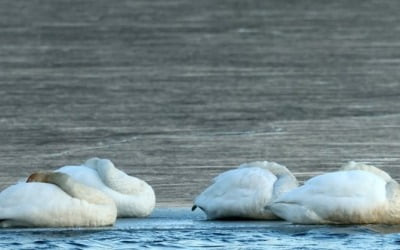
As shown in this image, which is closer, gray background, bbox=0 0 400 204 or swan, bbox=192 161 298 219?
swan, bbox=192 161 298 219

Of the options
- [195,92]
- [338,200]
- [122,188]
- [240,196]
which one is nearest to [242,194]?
[240,196]

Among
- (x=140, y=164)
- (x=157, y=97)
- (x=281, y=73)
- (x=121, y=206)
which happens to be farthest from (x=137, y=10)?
(x=121, y=206)

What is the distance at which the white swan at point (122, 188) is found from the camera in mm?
11617

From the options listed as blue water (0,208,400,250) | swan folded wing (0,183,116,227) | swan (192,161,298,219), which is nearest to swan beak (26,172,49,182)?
swan folded wing (0,183,116,227)

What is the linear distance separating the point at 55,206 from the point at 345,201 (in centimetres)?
196

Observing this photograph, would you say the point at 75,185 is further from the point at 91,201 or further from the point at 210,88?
the point at 210,88

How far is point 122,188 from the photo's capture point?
1165 cm

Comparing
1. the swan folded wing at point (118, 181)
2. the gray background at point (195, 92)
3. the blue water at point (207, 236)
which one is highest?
the gray background at point (195, 92)

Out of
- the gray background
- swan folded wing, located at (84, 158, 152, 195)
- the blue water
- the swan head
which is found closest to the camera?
the blue water

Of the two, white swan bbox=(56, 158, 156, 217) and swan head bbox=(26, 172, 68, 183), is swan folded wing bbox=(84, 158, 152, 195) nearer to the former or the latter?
white swan bbox=(56, 158, 156, 217)

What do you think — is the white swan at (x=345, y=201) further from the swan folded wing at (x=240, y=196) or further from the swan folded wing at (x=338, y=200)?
the swan folded wing at (x=240, y=196)

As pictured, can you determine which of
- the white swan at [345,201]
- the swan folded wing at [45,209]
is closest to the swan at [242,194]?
the white swan at [345,201]

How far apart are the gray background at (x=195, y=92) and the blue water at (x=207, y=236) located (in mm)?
1339

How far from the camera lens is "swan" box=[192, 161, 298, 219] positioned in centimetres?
1138
